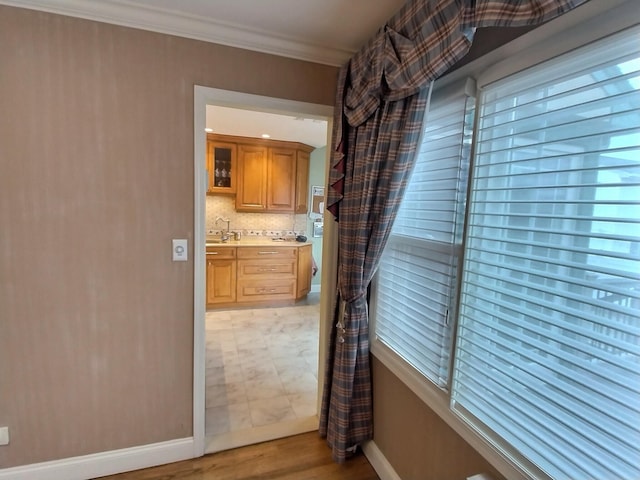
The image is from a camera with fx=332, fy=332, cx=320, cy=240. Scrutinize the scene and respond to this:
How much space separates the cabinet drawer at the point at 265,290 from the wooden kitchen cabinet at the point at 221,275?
12 centimetres

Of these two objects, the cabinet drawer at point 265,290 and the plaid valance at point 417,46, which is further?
the cabinet drawer at point 265,290

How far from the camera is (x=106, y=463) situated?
179cm

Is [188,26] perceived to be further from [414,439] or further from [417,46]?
[414,439]

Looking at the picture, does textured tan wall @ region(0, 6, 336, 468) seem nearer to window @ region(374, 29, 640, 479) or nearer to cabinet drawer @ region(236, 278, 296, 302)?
window @ region(374, 29, 640, 479)

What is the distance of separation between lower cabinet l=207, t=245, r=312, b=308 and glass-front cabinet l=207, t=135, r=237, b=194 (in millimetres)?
930

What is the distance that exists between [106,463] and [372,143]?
2193 mm

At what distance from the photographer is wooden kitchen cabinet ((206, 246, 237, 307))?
4309 millimetres

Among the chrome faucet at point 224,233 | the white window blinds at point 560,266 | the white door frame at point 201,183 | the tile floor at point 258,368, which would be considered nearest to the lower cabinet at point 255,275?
the tile floor at point 258,368

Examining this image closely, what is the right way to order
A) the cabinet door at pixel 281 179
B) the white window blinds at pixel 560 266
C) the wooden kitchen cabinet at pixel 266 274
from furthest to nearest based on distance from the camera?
1. the cabinet door at pixel 281 179
2. the wooden kitchen cabinet at pixel 266 274
3. the white window blinds at pixel 560 266

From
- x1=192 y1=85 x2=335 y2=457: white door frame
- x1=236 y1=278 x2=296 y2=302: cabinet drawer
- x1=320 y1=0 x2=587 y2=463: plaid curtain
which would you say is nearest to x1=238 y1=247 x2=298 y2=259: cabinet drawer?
x1=236 y1=278 x2=296 y2=302: cabinet drawer

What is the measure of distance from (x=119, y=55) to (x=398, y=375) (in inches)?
82.5

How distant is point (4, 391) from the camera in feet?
5.33

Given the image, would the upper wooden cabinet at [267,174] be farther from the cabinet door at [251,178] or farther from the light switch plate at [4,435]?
the light switch plate at [4,435]

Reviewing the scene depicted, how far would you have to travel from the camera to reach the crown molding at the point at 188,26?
1519 mm
